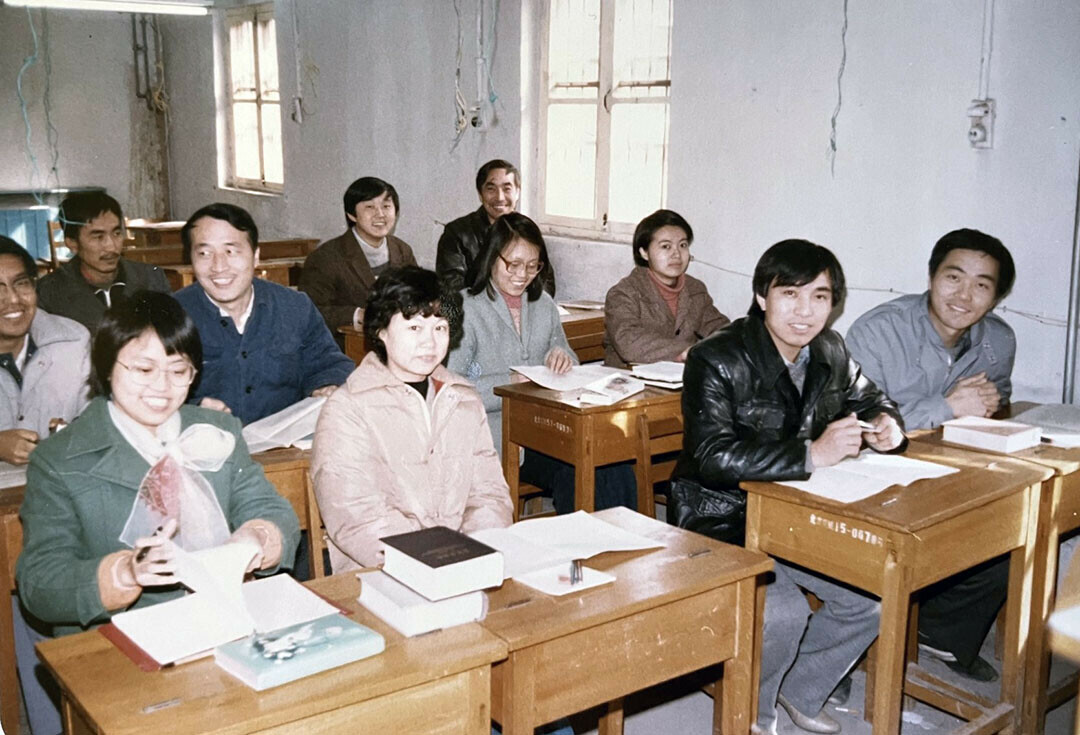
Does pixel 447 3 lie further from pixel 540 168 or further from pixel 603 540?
pixel 603 540

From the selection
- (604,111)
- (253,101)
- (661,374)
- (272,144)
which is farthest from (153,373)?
(253,101)

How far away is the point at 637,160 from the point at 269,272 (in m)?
2.74

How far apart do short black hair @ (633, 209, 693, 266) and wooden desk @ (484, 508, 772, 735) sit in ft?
7.48

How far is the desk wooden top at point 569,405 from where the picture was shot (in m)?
3.43

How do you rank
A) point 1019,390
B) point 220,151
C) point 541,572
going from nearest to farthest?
1. point 541,572
2. point 1019,390
3. point 220,151

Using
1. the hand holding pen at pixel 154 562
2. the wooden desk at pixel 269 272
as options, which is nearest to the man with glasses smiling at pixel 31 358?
the hand holding pen at pixel 154 562

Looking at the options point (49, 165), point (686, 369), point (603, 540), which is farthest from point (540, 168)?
point (49, 165)

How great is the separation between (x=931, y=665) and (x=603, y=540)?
1.64m

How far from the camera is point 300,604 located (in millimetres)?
1781

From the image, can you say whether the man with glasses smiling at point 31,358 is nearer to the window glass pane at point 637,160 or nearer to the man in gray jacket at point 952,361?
the man in gray jacket at point 952,361

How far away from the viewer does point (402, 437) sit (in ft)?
7.73

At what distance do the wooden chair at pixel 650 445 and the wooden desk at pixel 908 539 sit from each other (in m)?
0.96

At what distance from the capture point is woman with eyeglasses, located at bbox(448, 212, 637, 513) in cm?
375

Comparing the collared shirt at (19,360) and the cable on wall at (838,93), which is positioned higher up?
the cable on wall at (838,93)
